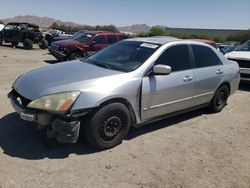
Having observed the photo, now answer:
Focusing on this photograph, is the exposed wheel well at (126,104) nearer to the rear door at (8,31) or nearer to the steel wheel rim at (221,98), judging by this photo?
the steel wheel rim at (221,98)

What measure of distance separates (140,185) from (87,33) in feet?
36.7

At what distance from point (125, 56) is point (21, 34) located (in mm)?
17277

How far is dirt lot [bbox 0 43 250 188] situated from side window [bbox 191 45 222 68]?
1.23m

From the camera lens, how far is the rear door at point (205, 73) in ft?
18.0

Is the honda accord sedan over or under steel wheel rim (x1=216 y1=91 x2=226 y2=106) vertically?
over

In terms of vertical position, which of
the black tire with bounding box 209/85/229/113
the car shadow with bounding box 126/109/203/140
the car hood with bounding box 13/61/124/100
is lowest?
the car shadow with bounding box 126/109/203/140

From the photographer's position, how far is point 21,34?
66.6 feet

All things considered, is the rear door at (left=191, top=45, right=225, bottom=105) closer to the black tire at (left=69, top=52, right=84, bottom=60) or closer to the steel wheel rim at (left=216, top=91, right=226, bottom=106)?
the steel wheel rim at (left=216, top=91, right=226, bottom=106)

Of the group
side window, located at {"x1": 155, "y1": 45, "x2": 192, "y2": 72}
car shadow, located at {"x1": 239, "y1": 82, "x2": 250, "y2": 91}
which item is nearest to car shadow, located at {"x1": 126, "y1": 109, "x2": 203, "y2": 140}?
side window, located at {"x1": 155, "y1": 45, "x2": 192, "y2": 72}

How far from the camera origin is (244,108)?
711 cm

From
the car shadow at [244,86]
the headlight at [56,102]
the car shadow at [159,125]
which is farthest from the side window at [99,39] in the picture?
the headlight at [56,102]

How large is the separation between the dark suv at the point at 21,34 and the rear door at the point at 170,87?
1716cm

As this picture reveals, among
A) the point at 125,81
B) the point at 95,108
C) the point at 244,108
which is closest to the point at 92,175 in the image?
the point at 95,108

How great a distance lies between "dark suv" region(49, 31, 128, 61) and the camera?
12.7 metres
